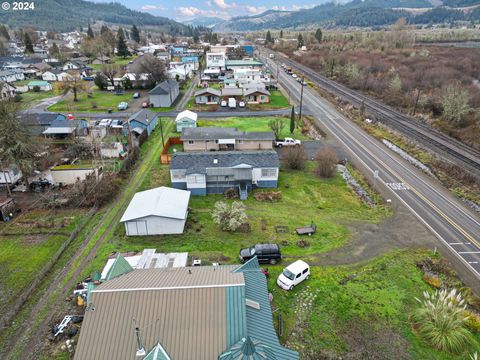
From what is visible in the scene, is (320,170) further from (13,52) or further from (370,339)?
(13,52)

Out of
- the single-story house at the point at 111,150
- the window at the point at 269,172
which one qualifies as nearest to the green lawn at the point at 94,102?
the single-story house at the point at 111,150

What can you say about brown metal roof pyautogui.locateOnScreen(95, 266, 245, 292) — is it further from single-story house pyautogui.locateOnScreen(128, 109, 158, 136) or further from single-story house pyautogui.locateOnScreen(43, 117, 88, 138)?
single-story house pyautogui.locateOnScreen(43, 117, 88, 138)

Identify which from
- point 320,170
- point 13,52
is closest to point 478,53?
point 320,170

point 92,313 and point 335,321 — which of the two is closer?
point 92,313

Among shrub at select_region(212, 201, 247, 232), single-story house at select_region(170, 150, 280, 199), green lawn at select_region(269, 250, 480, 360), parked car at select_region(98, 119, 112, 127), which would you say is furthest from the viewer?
parked car at select_region(98, 119, 112, 127)

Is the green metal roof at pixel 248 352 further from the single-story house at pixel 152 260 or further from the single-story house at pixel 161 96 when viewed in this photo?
the single-story house at pixel 161 96

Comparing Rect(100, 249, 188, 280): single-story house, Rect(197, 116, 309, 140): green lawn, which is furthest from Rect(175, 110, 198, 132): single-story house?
Rect(100, 249, 188, 280): single-story house
